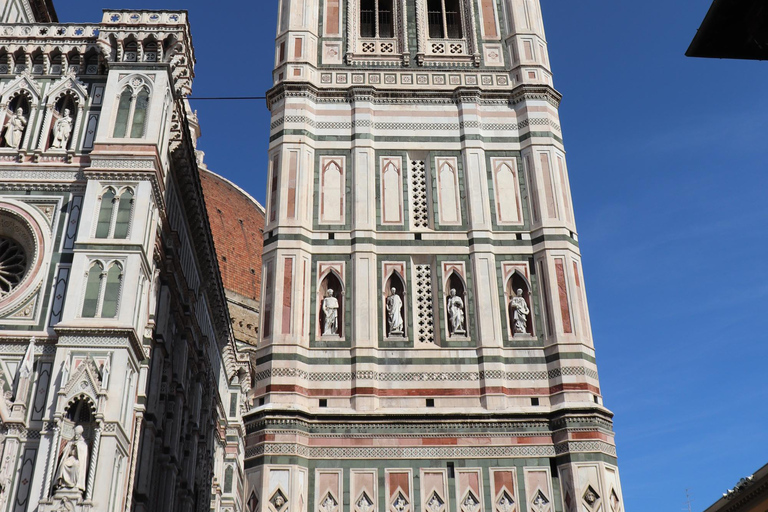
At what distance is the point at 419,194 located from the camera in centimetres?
1877

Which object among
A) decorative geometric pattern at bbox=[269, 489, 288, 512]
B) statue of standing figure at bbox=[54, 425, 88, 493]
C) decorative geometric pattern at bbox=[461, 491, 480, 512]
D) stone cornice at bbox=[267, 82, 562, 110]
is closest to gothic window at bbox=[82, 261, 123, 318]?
statue of standing figure at bbox=[54, 425, 88, 493]

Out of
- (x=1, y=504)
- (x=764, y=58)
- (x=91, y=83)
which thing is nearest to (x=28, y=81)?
(x=91, y=83)

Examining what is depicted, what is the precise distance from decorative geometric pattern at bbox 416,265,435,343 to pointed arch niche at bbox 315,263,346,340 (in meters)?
1.36

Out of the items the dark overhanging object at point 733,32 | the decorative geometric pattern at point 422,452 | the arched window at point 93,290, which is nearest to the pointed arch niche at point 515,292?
the decorative geometric pattern at point 422,452

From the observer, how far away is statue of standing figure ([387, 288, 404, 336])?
17.1 m

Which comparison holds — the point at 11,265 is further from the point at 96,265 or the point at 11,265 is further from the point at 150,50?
the point at 150,50

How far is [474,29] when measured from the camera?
68.7 feet

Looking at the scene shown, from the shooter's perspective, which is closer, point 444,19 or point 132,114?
point 132,114

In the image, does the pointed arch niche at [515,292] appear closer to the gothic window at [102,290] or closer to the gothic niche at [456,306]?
the gothic niche at [456,306]

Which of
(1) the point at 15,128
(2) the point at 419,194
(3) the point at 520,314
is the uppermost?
(1) the point at 15,128

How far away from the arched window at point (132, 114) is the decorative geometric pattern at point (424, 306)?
21.1 feet

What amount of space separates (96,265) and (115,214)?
1.14 m

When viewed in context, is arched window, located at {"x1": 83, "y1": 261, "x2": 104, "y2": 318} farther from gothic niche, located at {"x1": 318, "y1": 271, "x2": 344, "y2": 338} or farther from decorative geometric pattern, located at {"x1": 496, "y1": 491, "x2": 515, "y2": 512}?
decorative geometric pattern, located at {"x1": 496, "y1": 491, "x2": 515, "y2": 512}

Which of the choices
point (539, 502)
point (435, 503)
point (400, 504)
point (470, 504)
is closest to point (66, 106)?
point (400, 504)
